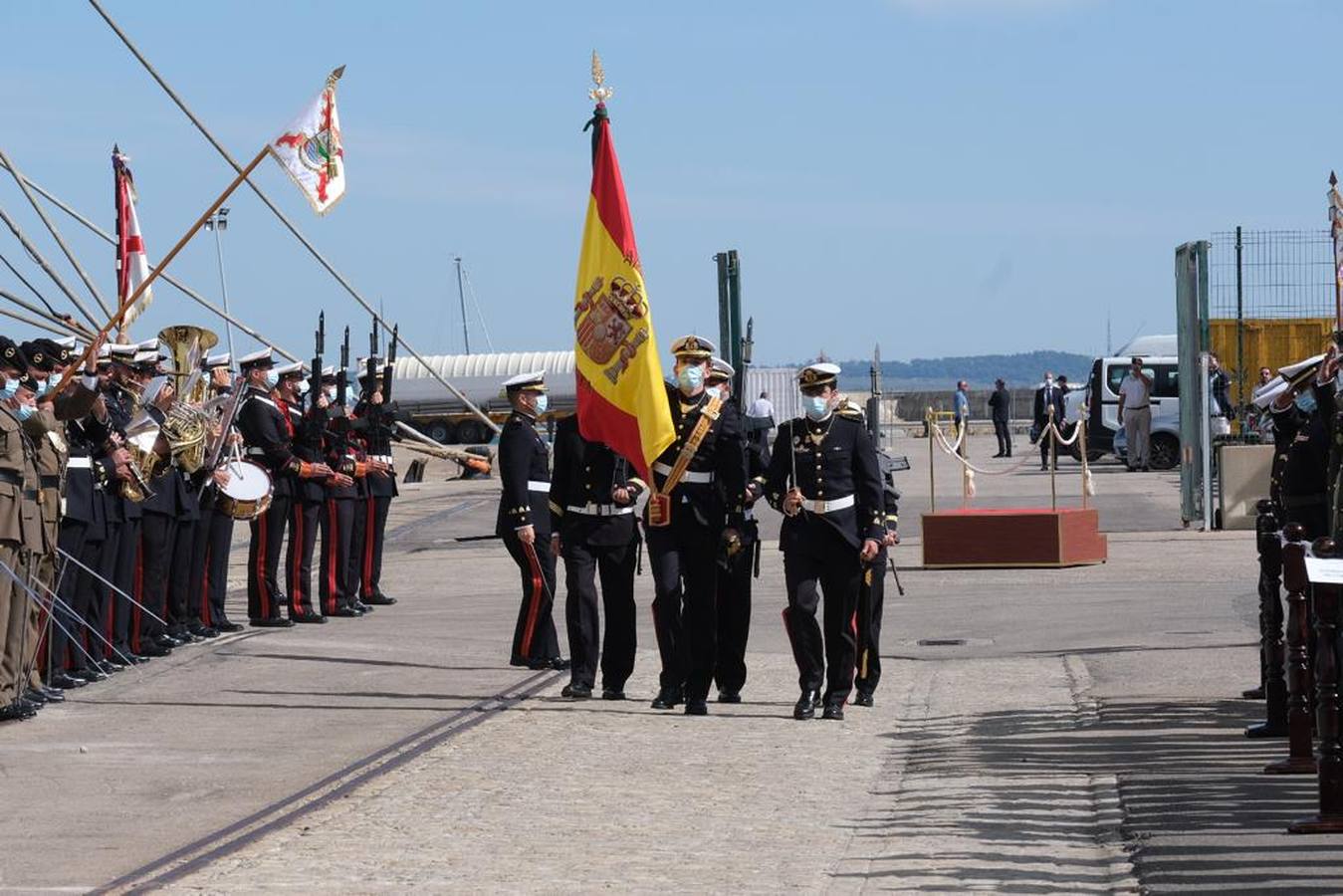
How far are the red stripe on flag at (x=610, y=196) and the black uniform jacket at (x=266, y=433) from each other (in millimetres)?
4922

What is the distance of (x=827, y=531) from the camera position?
13031 millimetres

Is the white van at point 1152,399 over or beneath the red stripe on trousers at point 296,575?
over

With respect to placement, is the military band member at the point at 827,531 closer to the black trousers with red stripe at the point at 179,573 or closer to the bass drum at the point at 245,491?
the black trousers with red stripe at the point at 179,573

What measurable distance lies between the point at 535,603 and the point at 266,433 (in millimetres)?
3761

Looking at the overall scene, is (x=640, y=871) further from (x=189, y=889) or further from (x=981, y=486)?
(x=981, y=486)

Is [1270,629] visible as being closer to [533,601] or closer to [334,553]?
[533,601]

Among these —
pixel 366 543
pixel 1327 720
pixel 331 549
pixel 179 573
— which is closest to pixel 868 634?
pixel 1327 720

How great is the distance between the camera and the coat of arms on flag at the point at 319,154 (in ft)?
55.5

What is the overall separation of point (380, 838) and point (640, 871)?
117 centimetres

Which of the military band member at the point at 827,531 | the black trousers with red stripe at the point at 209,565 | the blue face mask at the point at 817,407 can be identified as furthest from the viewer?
the black trousers with red stripe at the point at 209,565

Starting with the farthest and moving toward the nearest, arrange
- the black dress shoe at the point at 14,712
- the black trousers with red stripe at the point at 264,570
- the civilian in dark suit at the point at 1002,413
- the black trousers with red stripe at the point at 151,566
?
the civilian in dark suit at the point at 1002,413
the black trousers with red stripe at the point at 264,570
the black trousers with red stripe at the point at 151,566
the black dress shoe at the point at 14,712

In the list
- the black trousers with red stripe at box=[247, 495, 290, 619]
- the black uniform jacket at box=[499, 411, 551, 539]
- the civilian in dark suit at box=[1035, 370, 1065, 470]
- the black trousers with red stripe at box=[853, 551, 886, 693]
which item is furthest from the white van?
the black trousers with red stripe at box=[853, 551, 886, 693]

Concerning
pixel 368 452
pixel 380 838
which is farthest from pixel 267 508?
pixel 380 838

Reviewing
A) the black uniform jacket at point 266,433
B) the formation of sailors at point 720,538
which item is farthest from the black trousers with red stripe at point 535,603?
the black uniform jacket at point 266,433
